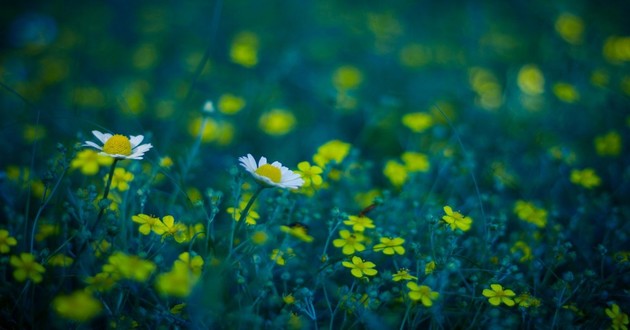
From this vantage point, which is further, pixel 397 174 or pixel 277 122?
pixel 277 122

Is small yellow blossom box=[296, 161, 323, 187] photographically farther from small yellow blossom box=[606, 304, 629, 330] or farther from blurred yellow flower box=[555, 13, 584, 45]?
blurred yellow flower box=[555, 13, 584, 45]

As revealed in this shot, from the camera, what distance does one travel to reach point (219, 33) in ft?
13.4

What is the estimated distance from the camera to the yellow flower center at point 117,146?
1.43 metres

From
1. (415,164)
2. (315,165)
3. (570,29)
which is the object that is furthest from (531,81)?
(315,165)

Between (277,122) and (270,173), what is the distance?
142cm

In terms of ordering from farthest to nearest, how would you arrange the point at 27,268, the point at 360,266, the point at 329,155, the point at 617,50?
the point at 617,50
the point at 329,155
the point at 360,266
the point at 27,268

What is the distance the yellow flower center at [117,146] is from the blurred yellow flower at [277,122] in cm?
138

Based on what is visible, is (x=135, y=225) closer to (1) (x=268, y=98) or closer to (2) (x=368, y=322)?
(2) (x=368, y=322)

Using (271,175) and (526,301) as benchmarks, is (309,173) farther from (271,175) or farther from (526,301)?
(526,301)

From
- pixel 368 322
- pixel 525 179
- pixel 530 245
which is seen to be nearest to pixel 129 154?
pixel 368 322

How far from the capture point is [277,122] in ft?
9.38

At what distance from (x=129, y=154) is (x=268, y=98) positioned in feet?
5.66

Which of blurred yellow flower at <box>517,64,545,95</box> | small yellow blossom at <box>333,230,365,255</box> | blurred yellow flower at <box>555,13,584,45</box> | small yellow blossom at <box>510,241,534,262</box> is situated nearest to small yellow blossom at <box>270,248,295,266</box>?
small yellow blossom at <box>333,230,365,255</box>

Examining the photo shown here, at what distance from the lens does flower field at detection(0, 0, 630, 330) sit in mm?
1467
